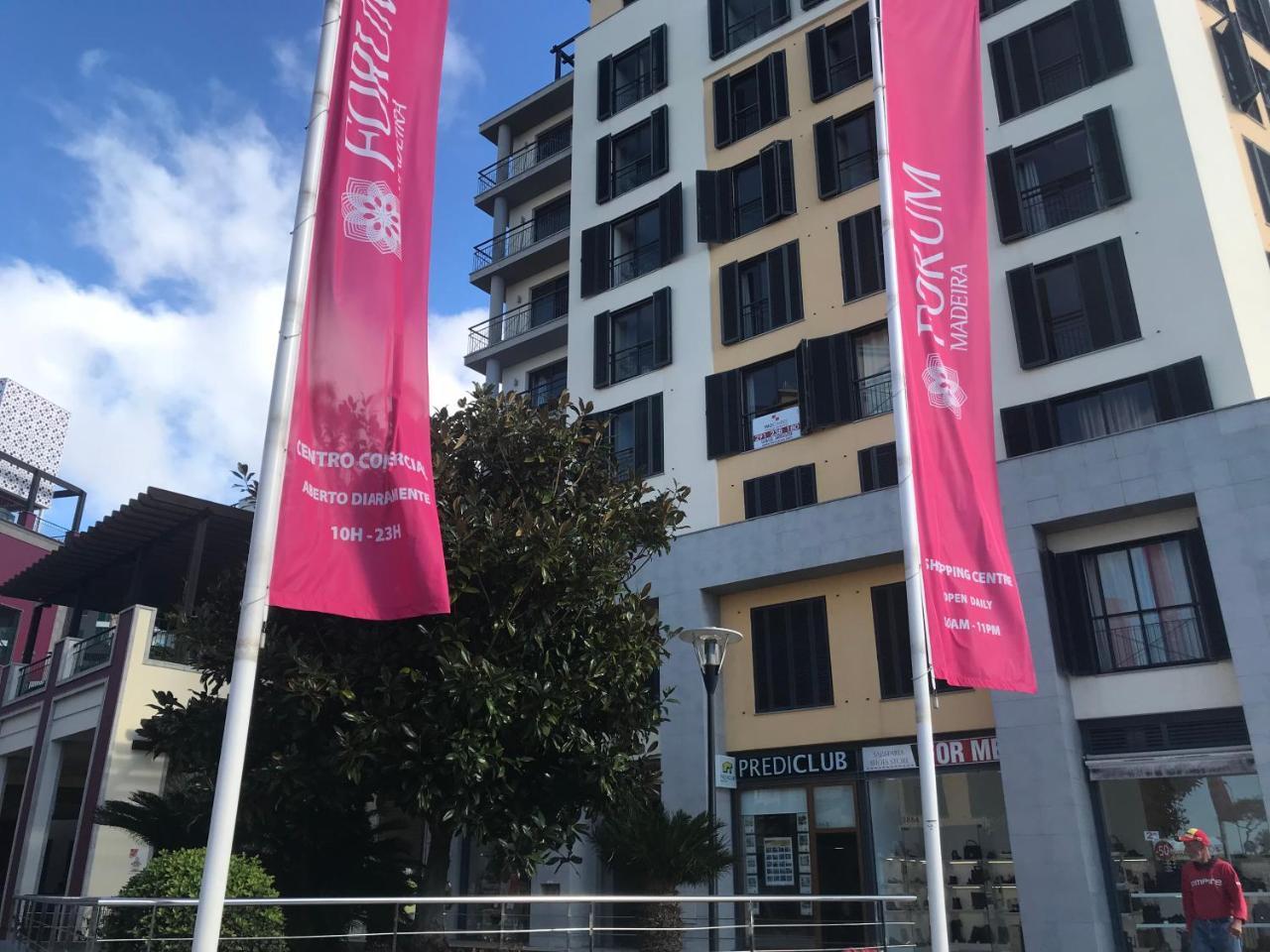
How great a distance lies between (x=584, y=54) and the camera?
3278 centimetres

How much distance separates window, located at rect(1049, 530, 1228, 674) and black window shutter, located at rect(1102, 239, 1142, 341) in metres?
3.88

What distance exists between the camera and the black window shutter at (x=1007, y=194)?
21.5 m

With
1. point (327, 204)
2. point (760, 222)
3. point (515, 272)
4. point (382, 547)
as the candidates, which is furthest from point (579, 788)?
point (515, 272)

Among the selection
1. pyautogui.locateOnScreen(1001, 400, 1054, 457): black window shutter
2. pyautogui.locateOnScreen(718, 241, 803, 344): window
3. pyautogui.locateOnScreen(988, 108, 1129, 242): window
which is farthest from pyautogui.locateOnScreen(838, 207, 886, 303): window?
pyautogui.locateOnScreen(1001, 400, 1054, 457): black window shutter

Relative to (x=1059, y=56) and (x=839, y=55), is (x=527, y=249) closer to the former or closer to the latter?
(x=839, y=55)

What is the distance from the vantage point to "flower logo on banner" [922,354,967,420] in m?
11.8

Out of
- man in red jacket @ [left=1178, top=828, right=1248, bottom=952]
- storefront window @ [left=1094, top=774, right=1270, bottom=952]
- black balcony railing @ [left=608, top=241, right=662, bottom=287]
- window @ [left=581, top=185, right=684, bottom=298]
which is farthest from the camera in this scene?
black balcony railing @ [left=608, top=241, right=662, bottom=287]

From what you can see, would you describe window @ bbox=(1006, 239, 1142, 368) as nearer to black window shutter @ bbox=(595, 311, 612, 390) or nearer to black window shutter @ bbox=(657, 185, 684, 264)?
black window shutter @ bbox=(657, 185, 684, 264)

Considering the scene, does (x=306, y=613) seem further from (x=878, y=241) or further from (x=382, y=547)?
(x=878, y=241)

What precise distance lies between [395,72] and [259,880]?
315 inches

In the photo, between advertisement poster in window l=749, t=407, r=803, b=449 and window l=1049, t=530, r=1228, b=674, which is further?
advertisement poster in window l=749, t=407, r=803, b=449

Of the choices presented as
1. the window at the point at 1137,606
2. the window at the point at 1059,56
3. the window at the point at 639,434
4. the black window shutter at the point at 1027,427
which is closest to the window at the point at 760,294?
the window at the point at 639,434

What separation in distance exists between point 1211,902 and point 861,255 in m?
15.3

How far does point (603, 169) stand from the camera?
1208 inches
